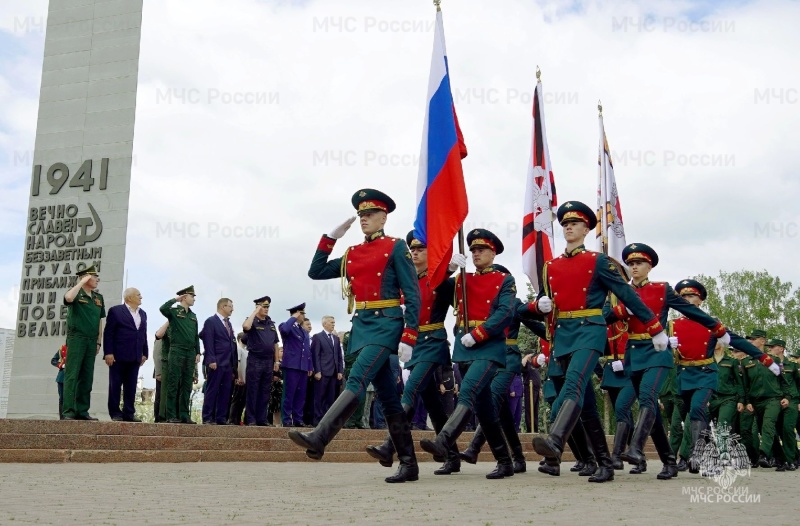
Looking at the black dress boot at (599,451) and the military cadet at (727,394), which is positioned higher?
the military cadet at (727,394)

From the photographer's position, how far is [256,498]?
5832 mm

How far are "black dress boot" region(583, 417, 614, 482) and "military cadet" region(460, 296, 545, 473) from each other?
84 cm

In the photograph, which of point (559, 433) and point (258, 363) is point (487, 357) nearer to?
point (559, 433)

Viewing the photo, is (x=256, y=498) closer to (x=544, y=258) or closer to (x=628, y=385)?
(x=628, y=385)

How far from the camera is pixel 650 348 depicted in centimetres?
931

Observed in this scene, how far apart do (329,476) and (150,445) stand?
10.8 feet

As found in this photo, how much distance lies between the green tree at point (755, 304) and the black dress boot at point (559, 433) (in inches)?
2128

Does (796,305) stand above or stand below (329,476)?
above

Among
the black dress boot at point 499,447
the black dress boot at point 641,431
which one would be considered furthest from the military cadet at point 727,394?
the black dress boot at point 499,447

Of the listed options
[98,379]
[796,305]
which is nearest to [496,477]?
[98,379]

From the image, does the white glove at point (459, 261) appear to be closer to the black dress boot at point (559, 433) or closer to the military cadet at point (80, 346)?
the black dress boot at point (559, 433)

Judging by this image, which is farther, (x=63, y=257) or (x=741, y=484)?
(x=63, y=257)

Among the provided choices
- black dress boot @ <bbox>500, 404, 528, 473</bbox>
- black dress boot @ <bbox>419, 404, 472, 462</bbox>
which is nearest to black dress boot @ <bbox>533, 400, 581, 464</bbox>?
black dress boot @ <bbox>419, 404, 472, 462</bbox>

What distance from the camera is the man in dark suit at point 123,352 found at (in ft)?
41.0
